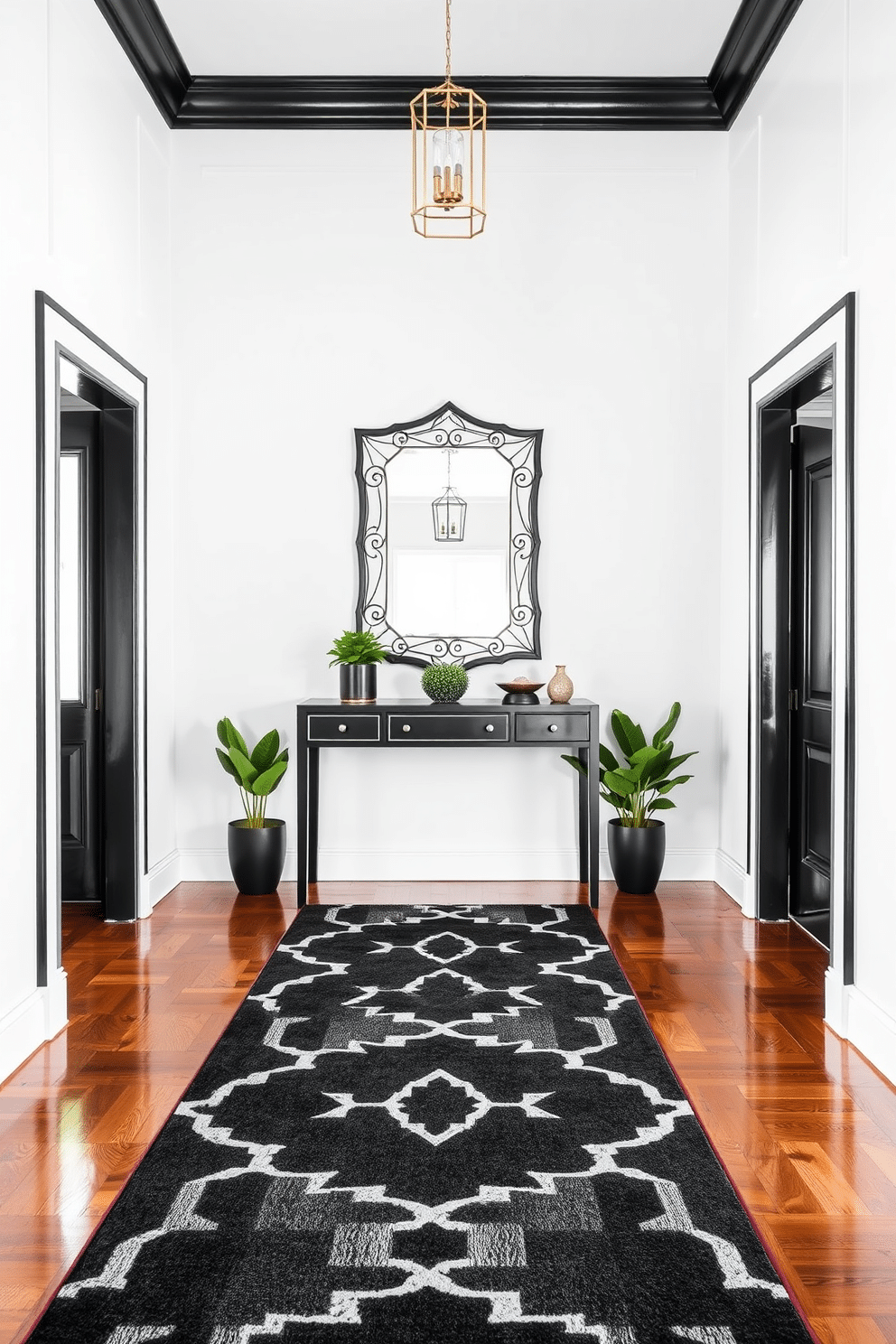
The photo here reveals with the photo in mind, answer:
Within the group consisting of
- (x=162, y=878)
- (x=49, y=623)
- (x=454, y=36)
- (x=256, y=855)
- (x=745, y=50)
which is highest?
(x=454, y=36)

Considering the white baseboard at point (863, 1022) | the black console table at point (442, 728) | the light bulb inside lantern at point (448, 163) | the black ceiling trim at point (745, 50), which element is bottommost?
the white baseboard at point (863, 1022)

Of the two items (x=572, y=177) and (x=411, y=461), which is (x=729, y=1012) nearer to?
(x=411, y=461)

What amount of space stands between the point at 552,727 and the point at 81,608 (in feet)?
6.70

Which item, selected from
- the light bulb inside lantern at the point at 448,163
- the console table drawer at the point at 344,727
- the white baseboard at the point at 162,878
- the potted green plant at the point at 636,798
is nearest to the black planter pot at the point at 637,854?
the potted green plant at the point at 636,798

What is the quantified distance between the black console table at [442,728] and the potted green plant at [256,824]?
0.62 ft

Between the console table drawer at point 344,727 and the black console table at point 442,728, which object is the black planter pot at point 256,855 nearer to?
the black console table at point 442,728

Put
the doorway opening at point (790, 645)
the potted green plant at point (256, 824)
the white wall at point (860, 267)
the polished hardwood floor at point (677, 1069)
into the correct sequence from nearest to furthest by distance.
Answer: the polished hardwood floor at point (677, 1069), the white wall at point (860, 267), the doorway opening at point (790, 645), the potted green plant at point (256, 824)

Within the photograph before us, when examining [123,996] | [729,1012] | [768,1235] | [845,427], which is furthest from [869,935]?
[123,996]

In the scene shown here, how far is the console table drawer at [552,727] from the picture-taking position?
4504 mm

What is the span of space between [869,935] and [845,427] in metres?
1.49

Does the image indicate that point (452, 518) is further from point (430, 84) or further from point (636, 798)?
point (430, 84)

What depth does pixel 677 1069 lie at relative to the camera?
2.80 m

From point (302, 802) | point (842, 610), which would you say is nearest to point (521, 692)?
point (302, 802)

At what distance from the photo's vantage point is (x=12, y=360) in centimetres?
294
